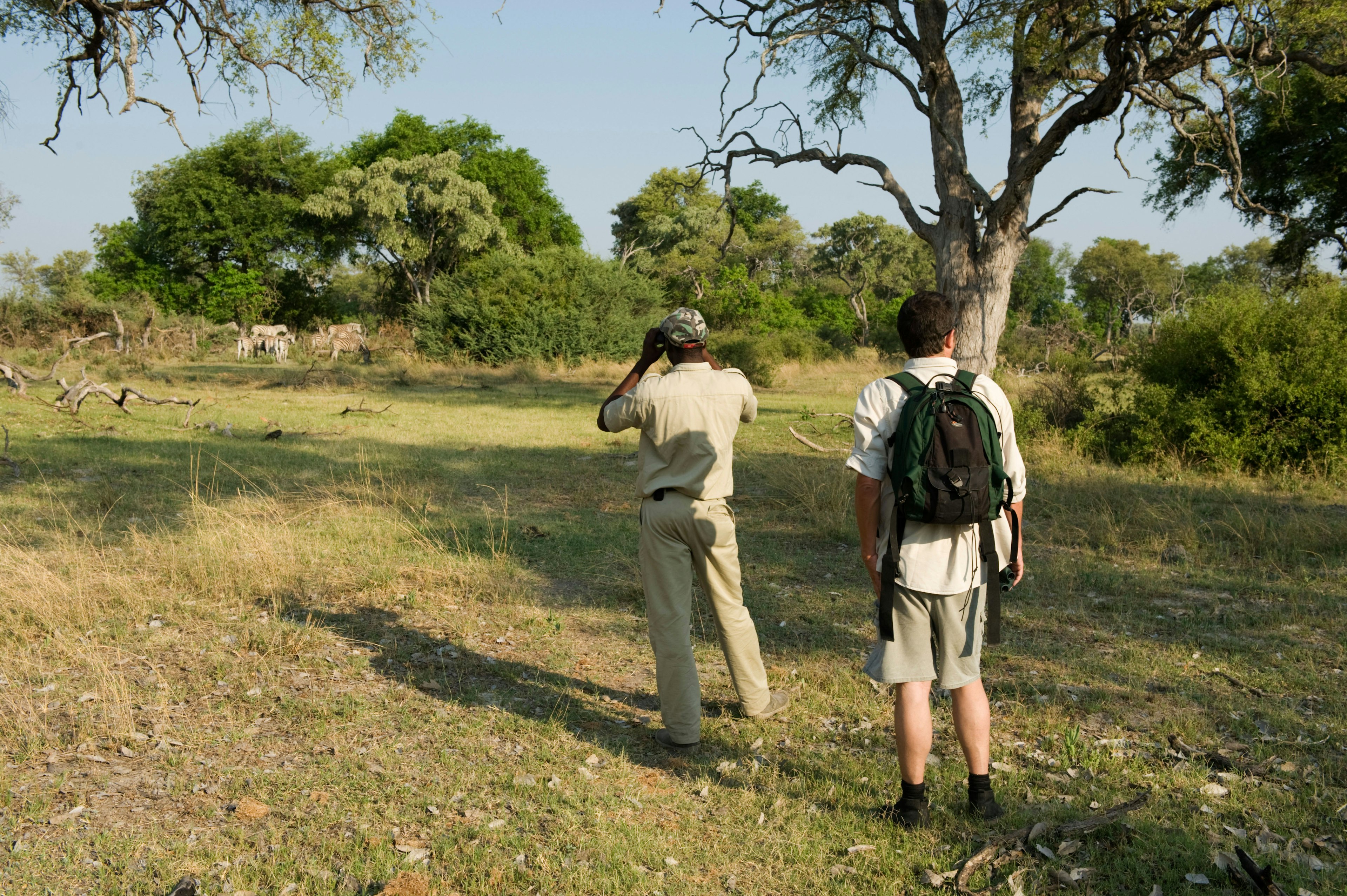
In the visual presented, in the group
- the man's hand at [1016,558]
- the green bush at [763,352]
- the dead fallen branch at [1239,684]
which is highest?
the green bush at [763,352]

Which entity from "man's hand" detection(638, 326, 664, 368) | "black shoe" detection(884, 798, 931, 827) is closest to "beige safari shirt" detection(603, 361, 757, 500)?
"man's hand" detection(638, 326, 664, 368)

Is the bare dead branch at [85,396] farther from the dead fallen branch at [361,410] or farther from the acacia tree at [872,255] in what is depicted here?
the acacia tree at [872,255]

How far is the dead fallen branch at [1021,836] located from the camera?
2.92 m

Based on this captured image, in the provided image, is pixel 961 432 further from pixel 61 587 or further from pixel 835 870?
pixel 61 587

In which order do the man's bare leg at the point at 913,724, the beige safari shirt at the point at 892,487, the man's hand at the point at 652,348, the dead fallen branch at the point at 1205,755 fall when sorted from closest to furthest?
1. the beige safari shirt at the point at 892,487
2. the man's bare leg at the point at 913,724
3. the dead fallen branch at the point at 1205,755
4. the man's hand at the point at 652,348

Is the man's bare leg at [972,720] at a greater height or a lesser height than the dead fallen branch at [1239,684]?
greater

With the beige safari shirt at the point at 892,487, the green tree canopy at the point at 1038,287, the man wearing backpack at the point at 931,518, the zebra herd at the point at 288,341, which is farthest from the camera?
the green tree canopy at the point at 1038,287

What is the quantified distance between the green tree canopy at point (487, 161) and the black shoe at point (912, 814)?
129 feet

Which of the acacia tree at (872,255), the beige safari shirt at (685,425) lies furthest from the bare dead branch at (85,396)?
the acacia tree at (872,255)

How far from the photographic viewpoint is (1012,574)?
3.26m

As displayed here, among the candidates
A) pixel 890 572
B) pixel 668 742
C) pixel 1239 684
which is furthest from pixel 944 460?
pixel 1239 684

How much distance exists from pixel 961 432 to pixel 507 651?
3.31 metres

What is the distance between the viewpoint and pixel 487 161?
4153 centimetres

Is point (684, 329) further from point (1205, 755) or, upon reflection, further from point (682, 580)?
point (1205, 755)
